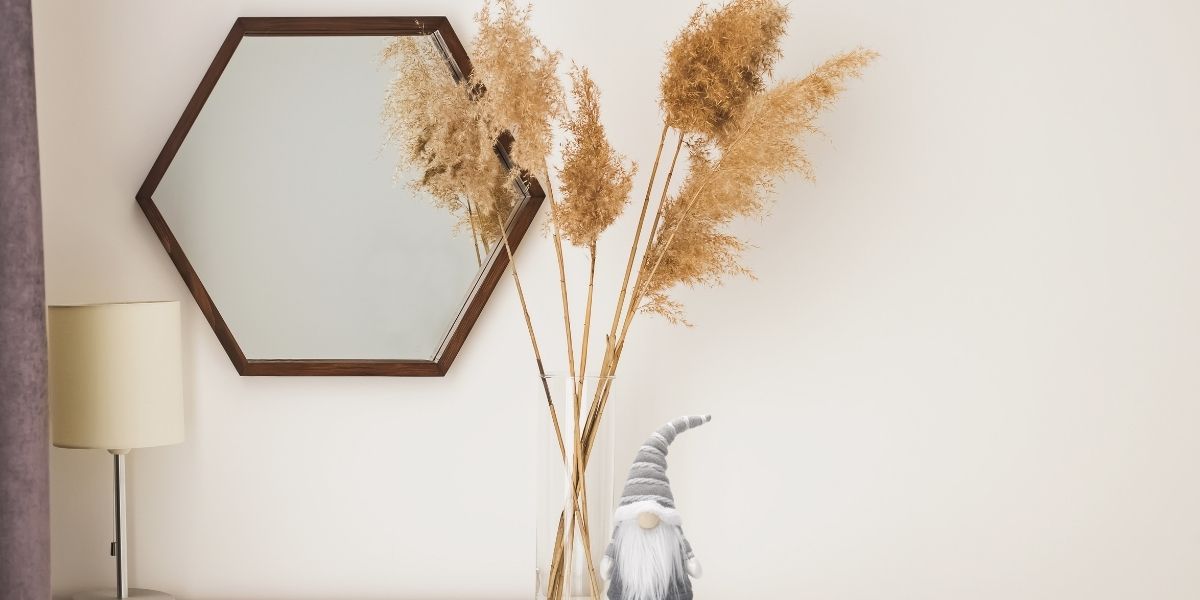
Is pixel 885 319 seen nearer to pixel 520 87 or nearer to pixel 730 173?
pixel 730 173

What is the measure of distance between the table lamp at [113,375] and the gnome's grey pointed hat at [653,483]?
2.38 feet

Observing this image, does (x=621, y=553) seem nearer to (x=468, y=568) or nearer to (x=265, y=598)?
(x=468, y=568)

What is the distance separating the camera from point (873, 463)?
5.33 ft

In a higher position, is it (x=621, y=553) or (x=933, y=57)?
(x=933, y=57)

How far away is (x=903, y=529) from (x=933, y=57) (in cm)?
81

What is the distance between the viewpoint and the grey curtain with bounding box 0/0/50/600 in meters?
1.27

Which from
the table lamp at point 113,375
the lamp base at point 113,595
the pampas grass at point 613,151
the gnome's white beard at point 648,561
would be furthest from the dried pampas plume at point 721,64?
the lamp base at point 113,595

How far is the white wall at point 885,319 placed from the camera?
1611mm

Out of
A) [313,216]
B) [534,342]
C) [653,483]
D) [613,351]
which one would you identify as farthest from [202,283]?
[653,483]

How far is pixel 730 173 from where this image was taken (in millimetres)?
1359

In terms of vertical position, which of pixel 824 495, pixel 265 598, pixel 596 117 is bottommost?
pixel 265 598

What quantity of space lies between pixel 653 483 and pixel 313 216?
0.75 m

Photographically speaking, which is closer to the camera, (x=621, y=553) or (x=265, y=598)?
(x=621, y=553)

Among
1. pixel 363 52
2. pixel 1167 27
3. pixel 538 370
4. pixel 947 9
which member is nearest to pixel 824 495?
pixel 538 370
